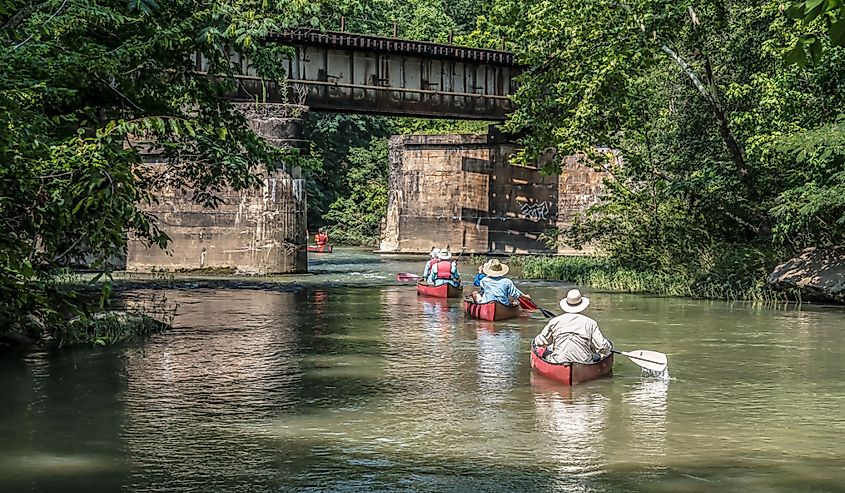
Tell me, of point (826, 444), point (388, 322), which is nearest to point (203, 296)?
point (388, 322)

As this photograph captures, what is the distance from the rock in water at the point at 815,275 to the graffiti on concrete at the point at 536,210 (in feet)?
77.9

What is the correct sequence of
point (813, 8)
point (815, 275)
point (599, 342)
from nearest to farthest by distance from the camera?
point (813, 8) < point (599, 342) < point (815, 275)

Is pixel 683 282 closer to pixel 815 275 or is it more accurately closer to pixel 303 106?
pixel 815 275

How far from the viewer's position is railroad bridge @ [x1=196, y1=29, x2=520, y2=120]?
3856cm

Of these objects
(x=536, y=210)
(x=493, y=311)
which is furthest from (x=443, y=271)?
(x=536, y=210)

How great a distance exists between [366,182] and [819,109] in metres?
43.6

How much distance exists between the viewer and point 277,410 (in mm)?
13258

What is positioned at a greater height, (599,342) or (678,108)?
(678,108)

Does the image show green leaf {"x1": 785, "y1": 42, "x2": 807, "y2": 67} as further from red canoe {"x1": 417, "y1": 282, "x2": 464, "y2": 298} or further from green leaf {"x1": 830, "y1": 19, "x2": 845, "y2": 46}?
red canoe {"x1": 417, "y1": 282, "x2": 464, "y2": 298}

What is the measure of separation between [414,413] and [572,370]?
2.78 m

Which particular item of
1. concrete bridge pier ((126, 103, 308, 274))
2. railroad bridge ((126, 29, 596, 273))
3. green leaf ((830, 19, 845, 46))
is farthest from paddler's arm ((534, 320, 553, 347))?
concrete bridge pier ((126, 103, 308, 274))

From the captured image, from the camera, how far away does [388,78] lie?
40.3 metres

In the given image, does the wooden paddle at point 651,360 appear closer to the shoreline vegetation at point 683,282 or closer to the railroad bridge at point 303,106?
→ the shoreline vegetation at point 683,282

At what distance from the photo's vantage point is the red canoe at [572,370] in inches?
591
